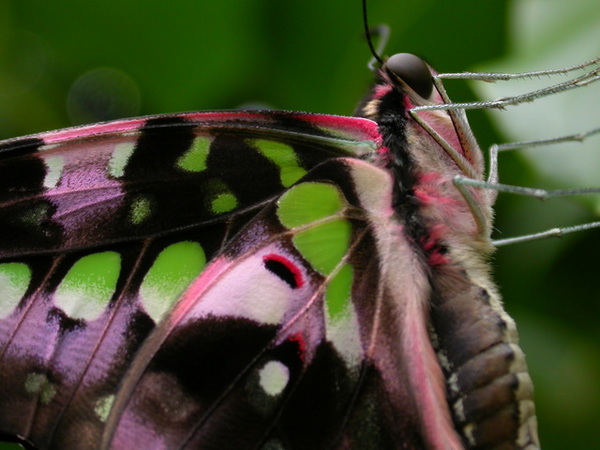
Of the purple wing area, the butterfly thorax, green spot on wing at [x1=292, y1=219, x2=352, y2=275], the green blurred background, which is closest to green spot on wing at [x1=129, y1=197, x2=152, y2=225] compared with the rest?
the purple wing area

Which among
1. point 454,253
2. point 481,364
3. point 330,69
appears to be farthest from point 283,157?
point 330,69

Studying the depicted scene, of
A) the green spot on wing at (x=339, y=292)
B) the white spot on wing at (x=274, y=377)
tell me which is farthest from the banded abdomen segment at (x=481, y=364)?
the white spot on wing at (x=274, y=377)

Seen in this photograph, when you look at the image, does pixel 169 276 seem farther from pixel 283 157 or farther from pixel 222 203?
pixel 283 157

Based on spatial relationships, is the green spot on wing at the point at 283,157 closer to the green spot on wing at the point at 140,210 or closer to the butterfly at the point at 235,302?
the butterfly at the point at 235,302

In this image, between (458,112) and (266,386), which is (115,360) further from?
(458,112)

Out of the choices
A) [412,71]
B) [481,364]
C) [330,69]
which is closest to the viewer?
[481,364]

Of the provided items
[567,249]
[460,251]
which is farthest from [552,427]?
[460,251]
